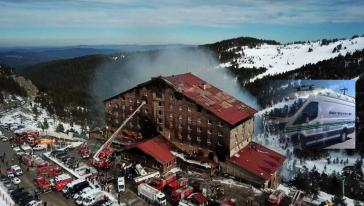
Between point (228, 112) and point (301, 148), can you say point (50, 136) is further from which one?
point (301, 148)

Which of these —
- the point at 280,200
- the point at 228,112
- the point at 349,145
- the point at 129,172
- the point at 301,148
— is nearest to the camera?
the point at 280,200

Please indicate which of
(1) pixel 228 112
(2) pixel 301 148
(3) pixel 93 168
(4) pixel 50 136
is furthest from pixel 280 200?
(2) pixel 301 148

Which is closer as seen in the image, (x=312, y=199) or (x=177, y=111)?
(x=312, y=199)

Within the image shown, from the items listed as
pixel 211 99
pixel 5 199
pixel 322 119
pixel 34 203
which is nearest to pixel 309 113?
pixel 322 119

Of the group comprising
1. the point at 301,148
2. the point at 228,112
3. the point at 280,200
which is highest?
the point at 228,112

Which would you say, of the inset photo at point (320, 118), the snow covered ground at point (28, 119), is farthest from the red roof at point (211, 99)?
the inset photo at point (320, 118)

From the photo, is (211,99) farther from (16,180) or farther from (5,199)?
(5,199)
